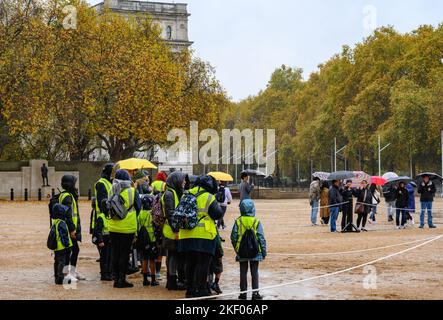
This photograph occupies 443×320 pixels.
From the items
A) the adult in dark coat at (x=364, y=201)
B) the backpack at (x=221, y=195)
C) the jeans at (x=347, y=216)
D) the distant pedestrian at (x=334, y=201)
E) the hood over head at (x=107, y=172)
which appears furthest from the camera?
the adult in dark coat at (x=364, y=201)

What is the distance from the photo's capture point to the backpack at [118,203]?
46.3 feet

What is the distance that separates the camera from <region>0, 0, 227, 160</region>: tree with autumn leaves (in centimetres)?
5275

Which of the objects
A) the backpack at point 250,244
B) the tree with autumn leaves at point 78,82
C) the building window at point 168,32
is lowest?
the backpack at point 250,244

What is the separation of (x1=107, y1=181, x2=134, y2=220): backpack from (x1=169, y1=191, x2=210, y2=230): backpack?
1438 millimetres

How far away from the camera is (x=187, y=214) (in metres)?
12.9

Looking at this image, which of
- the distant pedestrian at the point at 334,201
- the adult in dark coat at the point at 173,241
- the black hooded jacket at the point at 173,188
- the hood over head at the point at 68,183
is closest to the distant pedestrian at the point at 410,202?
the distant pedestrian at the point at 334,201

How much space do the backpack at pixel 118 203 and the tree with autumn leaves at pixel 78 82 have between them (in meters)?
38.6

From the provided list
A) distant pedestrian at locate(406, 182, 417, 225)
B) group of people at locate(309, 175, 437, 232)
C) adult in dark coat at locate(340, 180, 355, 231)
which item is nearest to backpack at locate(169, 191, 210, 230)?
group of people at locate(309, 175, 437, 232)

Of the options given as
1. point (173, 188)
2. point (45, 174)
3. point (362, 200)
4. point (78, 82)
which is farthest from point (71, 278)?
point (45, 174)

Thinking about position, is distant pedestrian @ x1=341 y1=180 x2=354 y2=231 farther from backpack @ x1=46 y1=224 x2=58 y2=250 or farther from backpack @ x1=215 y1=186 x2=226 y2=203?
backpack @ x1=46 y1=224 x2=58 y2=250

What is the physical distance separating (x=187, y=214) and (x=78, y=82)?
4318 centimetres

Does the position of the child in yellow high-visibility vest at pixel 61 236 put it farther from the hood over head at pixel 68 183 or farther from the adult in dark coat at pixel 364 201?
the adult in dark coat at pixel 364 201

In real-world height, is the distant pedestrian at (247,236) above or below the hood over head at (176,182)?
below
